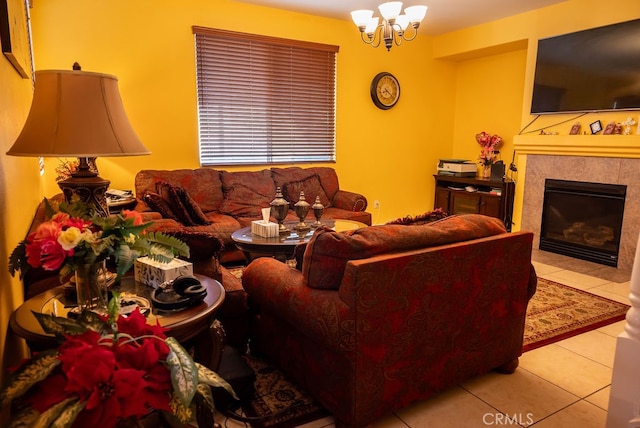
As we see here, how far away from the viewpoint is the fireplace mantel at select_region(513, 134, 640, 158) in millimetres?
4008

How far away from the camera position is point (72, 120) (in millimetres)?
1341

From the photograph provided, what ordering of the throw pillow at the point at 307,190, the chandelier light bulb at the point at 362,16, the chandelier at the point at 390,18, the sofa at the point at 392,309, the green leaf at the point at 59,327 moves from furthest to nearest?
1. the throw pillow at the point at 307,190
2. the chandelier light bulb at the point at 362,16
3. the chandelier at the point at 390,18
4. the sofa at the point at 392,309
5. the green leaf at the point at 59,327

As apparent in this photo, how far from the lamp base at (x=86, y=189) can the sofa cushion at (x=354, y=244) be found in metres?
0.83

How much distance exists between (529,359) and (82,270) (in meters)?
2.35

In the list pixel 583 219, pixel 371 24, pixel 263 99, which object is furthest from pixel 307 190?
pixel 583 219

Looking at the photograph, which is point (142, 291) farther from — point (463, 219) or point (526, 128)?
point (526, 128)

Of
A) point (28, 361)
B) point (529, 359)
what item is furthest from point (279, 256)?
point (28, 361)

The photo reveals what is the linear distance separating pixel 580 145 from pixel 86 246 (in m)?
4.66

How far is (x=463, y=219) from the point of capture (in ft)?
6.81

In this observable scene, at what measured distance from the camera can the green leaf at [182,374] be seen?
2.77 feet

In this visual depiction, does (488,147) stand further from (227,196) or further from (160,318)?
Result: (160,318)

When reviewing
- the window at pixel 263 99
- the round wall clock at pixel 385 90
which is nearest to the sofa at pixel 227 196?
the window at pixel 263 99

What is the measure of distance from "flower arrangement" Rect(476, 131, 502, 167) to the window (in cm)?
206

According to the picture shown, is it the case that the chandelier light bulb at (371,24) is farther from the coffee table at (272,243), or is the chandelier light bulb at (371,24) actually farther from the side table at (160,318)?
the side table at (160,318)
